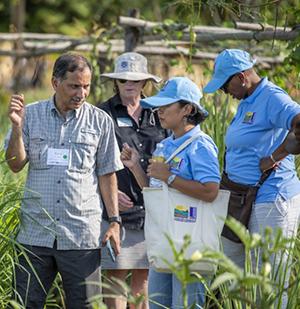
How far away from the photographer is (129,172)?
5516mm

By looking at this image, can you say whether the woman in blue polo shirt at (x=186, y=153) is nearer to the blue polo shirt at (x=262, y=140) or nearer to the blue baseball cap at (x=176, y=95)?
the blue baseball cap at (x=176, y=95)

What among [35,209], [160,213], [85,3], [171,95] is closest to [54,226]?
[35,209]

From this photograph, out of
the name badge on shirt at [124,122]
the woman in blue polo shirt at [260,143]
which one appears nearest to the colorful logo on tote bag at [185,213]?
the woman in blue polo shirt at [260,143]

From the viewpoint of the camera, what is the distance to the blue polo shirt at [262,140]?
4.76 m

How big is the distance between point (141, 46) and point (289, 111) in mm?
4836

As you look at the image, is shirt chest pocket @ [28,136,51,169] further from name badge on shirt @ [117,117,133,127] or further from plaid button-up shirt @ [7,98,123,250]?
name badge on shirt @ [117,117,133,127]

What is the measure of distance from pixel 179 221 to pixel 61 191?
593 millimetres

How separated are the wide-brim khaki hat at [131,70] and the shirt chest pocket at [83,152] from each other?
84cm

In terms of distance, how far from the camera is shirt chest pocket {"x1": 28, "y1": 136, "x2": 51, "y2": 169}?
4727mm

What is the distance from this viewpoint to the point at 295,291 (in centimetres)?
416

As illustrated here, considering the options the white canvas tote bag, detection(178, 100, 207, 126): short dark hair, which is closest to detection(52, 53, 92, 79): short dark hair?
detection(178, 100, 207, 126): short dark hair

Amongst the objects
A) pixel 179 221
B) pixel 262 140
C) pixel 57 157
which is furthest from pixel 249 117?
pixel 57 157

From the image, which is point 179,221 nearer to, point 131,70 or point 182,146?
point 182,146

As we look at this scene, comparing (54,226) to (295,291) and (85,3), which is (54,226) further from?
(85,3)
